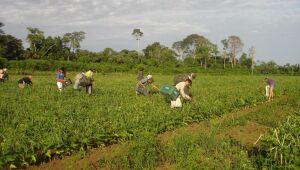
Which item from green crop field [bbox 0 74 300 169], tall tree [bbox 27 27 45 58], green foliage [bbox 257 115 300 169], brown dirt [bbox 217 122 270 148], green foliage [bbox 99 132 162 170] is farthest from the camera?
tall tree [bbox 27 27 45 58]

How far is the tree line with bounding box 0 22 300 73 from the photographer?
55188mm

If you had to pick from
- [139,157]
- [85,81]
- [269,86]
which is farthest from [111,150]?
[269,86]

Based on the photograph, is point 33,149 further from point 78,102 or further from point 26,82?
point 26,82

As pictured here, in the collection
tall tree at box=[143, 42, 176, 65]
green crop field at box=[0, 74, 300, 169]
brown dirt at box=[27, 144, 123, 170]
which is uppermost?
tall tree at box=[143, 42, 176, 65]

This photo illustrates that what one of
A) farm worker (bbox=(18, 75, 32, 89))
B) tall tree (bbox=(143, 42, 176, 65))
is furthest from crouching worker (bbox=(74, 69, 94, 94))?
tall tree (bbox=(143, 42, 176, 65))

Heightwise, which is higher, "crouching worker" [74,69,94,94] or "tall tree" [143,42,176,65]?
"tall tree" [143,42,176,65]

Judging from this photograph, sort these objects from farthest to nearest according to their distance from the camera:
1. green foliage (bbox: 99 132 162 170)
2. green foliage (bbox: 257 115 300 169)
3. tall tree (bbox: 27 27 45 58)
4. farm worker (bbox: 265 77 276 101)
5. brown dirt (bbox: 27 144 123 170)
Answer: tall tree (bbox: 27 27 45 58) → farm worker (bbox: 265 77 276 101) → brown dirt (bbox: 27 144 123 170) → green foliage (bbox: 99 132 162 170) → green foliage (bbox: 257 115 300 169)

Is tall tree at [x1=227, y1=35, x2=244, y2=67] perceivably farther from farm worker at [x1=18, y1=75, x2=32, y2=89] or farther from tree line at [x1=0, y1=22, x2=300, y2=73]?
farm worker at [x1=18, y1=75, x2=32, y2=89]

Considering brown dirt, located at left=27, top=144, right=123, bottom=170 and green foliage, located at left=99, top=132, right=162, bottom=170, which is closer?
green foliage, located at left=99, top=132, right=162, bottom=170

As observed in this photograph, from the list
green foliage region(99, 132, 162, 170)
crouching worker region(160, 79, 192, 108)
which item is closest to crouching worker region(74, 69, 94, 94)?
crouching worker region(160, 79, 192, 108)

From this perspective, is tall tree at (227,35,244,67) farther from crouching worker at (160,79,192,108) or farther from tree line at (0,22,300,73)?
crouching worker at (160,79,192,108)

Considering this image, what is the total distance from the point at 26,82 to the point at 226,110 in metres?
10.9

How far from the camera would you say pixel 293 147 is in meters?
5.23

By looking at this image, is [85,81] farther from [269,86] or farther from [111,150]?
[269,86]
